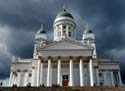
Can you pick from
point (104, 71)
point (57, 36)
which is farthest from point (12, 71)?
point (104, 71)

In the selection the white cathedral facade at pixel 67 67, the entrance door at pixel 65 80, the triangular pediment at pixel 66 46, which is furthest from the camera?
the entrance door at pixel 65 80

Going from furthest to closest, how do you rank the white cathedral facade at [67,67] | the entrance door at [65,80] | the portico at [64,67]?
the entrance door at [65,80], the white cathedral facade at [67,67], the portico at [64,67]

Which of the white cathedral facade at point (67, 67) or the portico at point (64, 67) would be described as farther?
the white cathedral facade at point (67, 67)

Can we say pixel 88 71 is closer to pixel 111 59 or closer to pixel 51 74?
pixel 51 74

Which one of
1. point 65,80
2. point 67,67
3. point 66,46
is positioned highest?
point 66,46

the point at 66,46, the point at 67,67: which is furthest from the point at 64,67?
the point at 66,46

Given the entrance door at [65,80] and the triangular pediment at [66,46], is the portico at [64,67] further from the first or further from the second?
the triangular pediment at [66,46]

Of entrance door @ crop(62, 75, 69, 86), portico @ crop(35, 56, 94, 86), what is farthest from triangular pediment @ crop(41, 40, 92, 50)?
entrance door @ crop(62, 75, 69, 86)

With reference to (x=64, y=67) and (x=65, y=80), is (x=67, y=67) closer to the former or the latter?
(x=64, y=67)

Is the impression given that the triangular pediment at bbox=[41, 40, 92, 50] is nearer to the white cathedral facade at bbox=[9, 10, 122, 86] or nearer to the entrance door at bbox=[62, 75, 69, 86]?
the white cathedral facade at bbox=[9, 10, 122, 86]

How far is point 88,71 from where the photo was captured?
126 ft

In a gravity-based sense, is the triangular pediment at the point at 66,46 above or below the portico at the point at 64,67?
above

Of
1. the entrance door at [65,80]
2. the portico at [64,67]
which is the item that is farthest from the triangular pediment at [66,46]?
the entrance door at [65,80]

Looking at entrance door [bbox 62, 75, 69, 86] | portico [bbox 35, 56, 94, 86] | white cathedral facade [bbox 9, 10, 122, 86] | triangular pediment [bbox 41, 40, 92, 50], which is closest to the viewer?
portico [bbox 35, 56, 94, 86]
